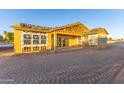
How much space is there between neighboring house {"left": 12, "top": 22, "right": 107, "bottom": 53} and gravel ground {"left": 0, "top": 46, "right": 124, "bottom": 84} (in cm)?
30

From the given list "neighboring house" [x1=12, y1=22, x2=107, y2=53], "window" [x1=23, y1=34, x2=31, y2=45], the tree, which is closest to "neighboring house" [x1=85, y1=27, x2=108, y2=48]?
"neighboring house" [x1=12, y1=22, x2=107, y2=53]

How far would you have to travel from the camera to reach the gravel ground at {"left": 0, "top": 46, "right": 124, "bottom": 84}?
14.7 feet

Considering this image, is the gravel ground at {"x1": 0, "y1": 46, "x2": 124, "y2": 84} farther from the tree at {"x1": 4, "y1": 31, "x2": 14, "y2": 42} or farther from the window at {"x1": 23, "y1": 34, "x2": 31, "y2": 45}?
the tree at {"x1": 4, "y1": 31, "x2": 14, "y2": 42}

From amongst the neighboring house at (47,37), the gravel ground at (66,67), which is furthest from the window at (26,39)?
the gravel ground at (66,67)

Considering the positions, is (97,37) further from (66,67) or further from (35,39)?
(35,39)

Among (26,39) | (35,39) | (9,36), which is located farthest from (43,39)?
(9,36)

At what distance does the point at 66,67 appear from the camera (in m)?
5.11

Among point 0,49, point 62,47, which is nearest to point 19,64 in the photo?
point 0,49

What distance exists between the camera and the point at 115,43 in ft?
18.5

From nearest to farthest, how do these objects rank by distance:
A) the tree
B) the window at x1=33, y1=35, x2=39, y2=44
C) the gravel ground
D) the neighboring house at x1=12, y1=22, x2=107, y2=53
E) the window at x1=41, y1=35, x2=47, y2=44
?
the gravel ground < the tree < the neighboring house at x1=12, y1=22, x2=107, y2=53 < the window at x1=33, y1=35, x2=39, y2=44 < the window at x1=41, y1=35, x2=47, y2=44
